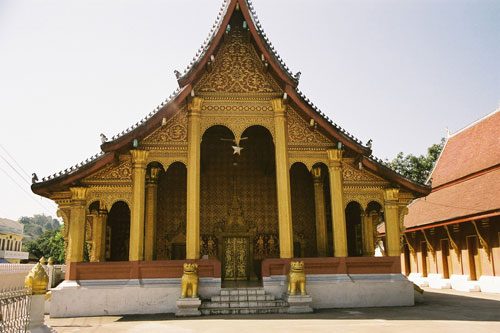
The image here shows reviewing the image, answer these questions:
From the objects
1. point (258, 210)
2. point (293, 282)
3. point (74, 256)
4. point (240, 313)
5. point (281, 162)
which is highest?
point (281, 162)

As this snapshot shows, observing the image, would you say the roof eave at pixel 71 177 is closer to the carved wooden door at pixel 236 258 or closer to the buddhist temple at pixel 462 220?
the carved wooden door at pixel 236 258

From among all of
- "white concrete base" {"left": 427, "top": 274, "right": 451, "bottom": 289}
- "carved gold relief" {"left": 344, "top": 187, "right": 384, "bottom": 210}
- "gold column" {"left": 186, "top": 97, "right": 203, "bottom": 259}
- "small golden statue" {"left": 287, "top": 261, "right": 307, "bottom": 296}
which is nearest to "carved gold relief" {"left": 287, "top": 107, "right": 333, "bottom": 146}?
"carved gold relief" {"left": 344, "top": 187, "right": 384, "bottom": 210}

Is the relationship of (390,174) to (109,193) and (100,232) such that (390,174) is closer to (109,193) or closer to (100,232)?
(109,193)

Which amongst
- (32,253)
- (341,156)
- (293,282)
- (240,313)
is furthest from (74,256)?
(32,253)

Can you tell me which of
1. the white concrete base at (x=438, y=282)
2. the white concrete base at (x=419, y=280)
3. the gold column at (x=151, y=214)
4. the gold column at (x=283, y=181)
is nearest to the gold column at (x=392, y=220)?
the gold column at (x=283, y=181)

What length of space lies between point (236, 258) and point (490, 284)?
31.5ft

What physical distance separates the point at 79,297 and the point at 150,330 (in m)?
3.36

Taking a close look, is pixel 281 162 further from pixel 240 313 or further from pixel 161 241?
pixel 161 241

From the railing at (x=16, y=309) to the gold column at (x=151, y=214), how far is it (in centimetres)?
615

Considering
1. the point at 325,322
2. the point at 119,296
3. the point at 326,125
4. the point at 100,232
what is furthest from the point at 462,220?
the point at 100,232

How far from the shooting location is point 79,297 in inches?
400

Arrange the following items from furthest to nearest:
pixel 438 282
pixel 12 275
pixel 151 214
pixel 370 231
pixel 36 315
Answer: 1. pixel 438 282
2. pixel 370 231
3. pixel 151 214
4. pixel 12 275
5. pixel 36 315

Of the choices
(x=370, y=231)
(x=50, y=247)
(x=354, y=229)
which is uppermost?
(x=354, y=229)

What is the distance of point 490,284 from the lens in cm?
1498
